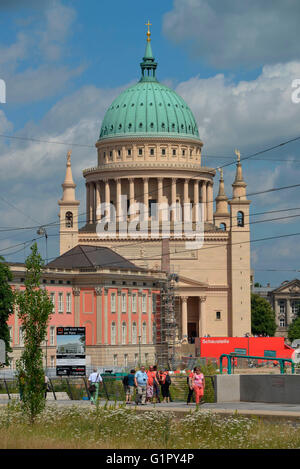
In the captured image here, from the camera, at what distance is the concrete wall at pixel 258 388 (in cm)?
5175

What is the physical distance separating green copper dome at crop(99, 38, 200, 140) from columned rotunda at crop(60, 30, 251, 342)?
146mm

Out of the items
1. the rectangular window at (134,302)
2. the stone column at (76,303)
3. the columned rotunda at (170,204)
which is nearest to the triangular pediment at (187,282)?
the columned rotunda at (170,204)

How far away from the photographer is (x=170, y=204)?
7116 inches

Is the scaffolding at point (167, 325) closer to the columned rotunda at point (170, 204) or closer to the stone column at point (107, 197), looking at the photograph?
the columned rotunda at point (170, 204)

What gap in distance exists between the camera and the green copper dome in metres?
183

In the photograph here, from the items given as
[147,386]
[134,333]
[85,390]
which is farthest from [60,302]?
[147,386]

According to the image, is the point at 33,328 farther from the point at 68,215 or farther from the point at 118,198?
the point at 118,198

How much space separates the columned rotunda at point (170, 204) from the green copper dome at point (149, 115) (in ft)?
0.48

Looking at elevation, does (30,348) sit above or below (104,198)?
below

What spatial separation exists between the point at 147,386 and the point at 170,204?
411ft
